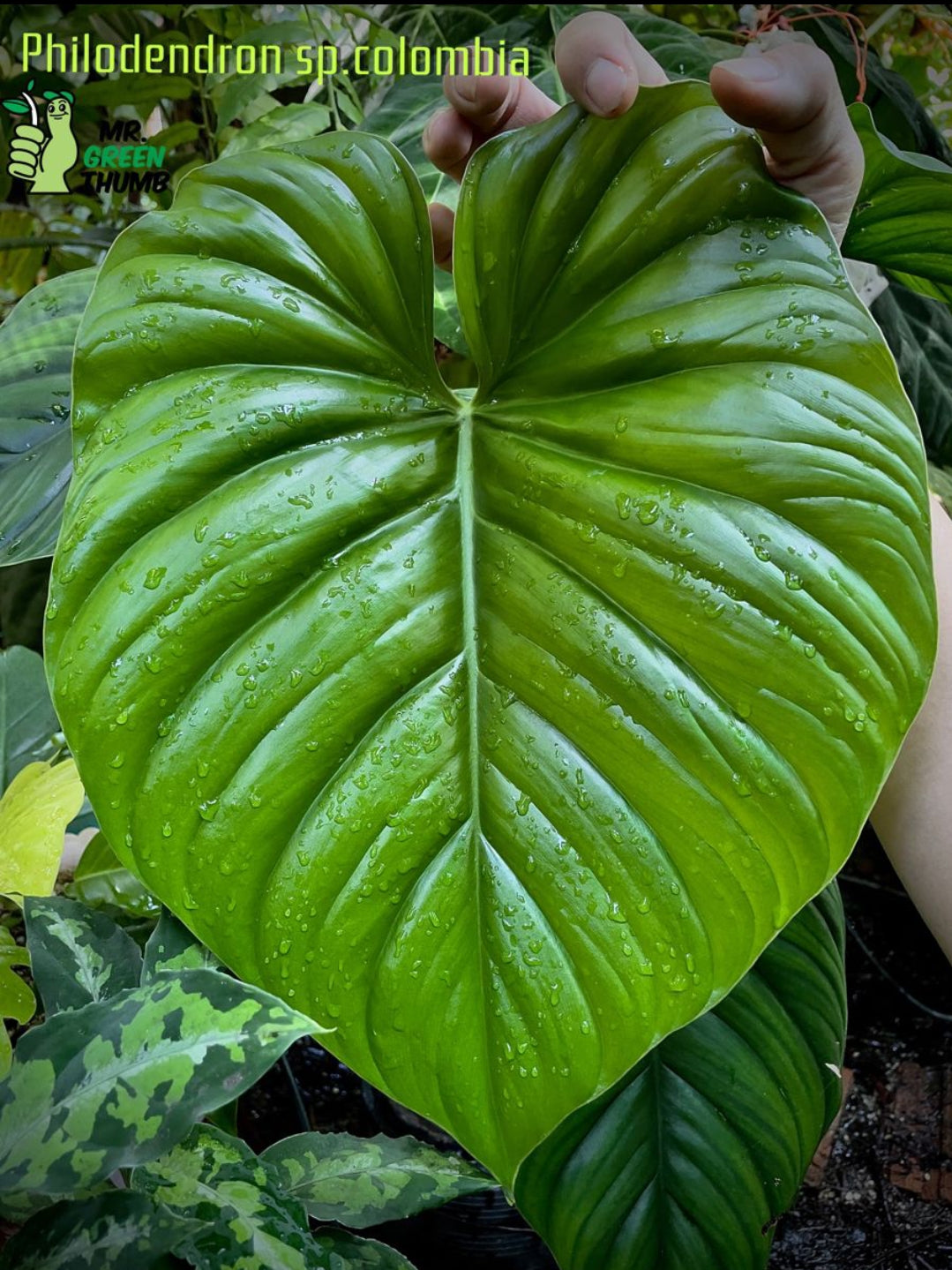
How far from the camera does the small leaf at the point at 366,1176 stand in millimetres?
551

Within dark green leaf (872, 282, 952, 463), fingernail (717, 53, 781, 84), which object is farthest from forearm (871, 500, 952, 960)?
dark green leaf (872, 282, 952, 463)

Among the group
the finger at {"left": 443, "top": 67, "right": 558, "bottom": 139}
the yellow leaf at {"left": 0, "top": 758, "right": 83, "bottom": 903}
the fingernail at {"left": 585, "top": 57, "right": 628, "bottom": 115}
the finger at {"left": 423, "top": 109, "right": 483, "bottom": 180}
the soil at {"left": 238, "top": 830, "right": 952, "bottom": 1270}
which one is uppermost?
the finger at {"left": 443, "top": 67, "right": 558, "bottom": 139}

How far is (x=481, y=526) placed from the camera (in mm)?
476

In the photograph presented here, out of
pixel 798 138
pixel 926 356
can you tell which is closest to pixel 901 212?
pixel 798 138

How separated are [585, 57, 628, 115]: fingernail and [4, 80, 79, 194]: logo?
Answer: 56 centimetres

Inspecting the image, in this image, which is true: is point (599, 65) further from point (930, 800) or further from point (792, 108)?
point (930, 800)

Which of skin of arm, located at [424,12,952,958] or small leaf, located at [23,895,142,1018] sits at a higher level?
skin of arm, located at [424,12,952,958]

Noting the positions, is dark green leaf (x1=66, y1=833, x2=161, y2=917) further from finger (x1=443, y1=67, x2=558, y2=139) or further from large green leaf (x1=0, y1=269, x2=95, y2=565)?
finger (x1=443, y1=67, x2=558, y2=139)

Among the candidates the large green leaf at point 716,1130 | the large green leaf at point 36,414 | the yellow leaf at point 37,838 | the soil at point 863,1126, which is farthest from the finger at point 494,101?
the soil at point 863,1126

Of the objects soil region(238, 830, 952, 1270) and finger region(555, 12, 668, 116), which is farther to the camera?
soil region(238, 830, 952, 1270)

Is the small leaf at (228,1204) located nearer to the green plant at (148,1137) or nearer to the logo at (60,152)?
the green plant at (148,1137)

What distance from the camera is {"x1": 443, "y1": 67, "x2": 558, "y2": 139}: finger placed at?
1.83 feet

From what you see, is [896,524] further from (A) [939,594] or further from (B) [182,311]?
(B) [182,311]

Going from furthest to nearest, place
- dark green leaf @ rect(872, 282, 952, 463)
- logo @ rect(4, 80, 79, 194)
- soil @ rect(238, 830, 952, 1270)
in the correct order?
1. dark green leaf @ rect(872, 282, 952, 463)
2. soil @ rect(238, 830, 952, 1270)
3. logo @ rect(4, 80, 79, 194)
